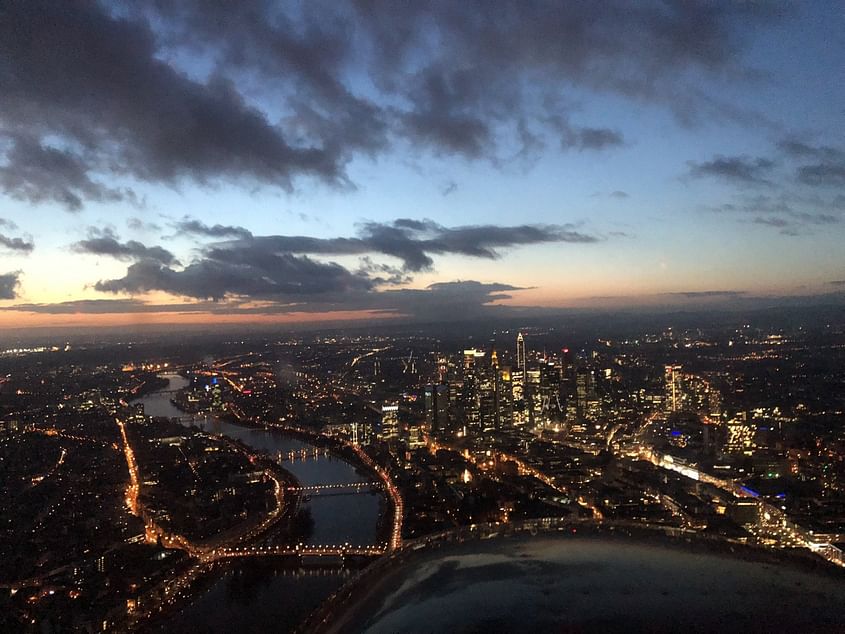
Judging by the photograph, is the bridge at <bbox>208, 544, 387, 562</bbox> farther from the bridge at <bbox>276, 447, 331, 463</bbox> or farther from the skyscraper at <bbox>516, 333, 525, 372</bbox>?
the skyscraper at <bbox>516, 333, 525, 372</bbox>

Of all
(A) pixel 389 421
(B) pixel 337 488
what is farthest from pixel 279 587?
(A) pixel 389 421

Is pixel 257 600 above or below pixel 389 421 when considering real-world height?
below

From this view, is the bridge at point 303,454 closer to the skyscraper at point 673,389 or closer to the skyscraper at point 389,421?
the skyscraper at point 389,421

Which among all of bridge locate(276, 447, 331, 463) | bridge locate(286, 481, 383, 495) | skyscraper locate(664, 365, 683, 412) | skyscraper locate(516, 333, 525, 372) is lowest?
bridge locate(276, 447, 331, 463)

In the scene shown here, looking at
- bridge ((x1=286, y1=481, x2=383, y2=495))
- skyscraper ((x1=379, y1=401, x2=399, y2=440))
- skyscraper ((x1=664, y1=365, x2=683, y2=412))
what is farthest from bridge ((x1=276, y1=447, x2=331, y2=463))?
skyscraper ((x1=664, y1=365, x2=683, y2=412))

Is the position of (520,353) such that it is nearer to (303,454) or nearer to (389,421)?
(389,421)

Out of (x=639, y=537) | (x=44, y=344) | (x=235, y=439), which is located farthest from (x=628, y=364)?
(x=44, y=344)

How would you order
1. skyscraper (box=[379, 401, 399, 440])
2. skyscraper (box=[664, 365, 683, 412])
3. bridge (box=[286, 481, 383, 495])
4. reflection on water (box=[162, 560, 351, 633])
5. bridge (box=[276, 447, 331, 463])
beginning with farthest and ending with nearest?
skyscraper (box=[664, 365, 683, 412]) → skyscraper (box=[379, 401, 399, 440]) → bridge (box=[276, 447, 331, 463]) → bridge (box=[286, 481, 383, 495]) → reflection on water (box=[162, 560, 351, 633])

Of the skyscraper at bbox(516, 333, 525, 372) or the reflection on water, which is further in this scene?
the skyscraper at bbox(516, 333, 525, 372)
